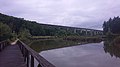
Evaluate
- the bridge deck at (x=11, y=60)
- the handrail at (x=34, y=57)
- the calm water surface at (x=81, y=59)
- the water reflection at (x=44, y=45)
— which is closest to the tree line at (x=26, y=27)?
the water reflection at (x=44, y=45)

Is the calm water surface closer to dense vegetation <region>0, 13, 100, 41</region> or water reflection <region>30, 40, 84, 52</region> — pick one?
water reflection <region>30, 40, 84, 52</region>

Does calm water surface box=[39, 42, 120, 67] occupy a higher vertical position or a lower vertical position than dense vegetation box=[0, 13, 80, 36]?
lower

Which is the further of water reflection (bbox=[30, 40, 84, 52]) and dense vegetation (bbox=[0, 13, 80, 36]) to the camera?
dense vegetation (bbox=[0, 13, 80, 36])

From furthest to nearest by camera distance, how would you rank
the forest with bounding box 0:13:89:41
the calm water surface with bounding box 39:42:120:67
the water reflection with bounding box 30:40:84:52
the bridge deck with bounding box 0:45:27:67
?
the forest with bounding box 0:13:89:41
the water reflection with bounding box 30:40:84:52
the calm water surface with bounding box 39:42:120:67
the bridge deck with bounding box 0:45:27:67

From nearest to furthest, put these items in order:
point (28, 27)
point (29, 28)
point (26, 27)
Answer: point (26, 27) < point (28, 27) < point (29, 28)

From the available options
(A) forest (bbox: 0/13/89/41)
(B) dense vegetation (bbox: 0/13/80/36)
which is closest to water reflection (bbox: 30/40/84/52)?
(A) forest (bbox: 0/13/89/41)

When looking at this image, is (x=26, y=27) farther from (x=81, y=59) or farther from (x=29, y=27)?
(x=81, y=59)

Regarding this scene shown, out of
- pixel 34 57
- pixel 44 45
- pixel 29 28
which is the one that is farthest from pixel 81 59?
pixel 29 28

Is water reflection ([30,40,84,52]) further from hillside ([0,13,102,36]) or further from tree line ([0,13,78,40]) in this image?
hillside ([0,13,102,36])

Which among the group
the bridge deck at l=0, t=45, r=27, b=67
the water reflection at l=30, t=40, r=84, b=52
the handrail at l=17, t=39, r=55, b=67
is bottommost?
the water reflection at l=30, t=40, r=84, b=52

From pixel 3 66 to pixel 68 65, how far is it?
10949mm

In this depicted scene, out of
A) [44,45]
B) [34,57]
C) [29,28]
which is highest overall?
[29,28]

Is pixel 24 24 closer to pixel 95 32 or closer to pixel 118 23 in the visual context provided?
pixel 118 23

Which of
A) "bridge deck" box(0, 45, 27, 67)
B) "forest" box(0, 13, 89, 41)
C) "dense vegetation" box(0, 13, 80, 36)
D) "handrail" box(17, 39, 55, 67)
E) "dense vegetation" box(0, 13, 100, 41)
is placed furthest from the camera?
"dense vegetation" box(0, 13, 80, 36)
